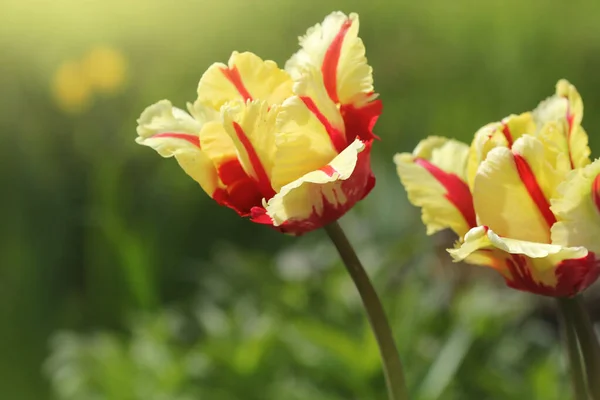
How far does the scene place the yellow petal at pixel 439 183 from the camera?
0.29 m

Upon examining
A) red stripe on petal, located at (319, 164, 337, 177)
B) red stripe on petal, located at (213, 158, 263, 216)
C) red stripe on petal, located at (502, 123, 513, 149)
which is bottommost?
red stripe on petal, located at (502, 123, 513, 149)

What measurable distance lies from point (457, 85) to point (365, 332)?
643 mm

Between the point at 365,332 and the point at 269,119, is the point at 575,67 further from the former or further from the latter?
the point at 269,119

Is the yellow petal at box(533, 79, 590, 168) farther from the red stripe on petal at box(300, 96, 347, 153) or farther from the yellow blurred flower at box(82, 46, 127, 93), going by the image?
the yellow blurred flower at box(82, 46, 127, 93)

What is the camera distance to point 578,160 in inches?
10.8

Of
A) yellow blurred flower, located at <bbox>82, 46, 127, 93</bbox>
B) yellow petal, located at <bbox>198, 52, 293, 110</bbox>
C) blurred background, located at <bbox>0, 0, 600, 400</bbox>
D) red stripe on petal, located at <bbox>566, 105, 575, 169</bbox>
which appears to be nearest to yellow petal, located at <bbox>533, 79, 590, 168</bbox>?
red stripe on petal, located at <bbox>566, 105, 575, 169</bbox>

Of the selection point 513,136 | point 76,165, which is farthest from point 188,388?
point 76,165

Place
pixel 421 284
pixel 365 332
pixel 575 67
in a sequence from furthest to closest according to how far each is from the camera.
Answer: pixel 575 67 → pixel 421 284 → pixel 365 332

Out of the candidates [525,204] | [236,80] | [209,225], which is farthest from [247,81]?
[209,225]

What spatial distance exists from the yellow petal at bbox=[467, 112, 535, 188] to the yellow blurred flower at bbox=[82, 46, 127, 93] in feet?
3.23

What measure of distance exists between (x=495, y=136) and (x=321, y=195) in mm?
70

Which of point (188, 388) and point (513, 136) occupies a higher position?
point (513, 136)

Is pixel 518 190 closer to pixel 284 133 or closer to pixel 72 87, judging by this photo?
pixel 284 133

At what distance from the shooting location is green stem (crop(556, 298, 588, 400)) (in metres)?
0.27
